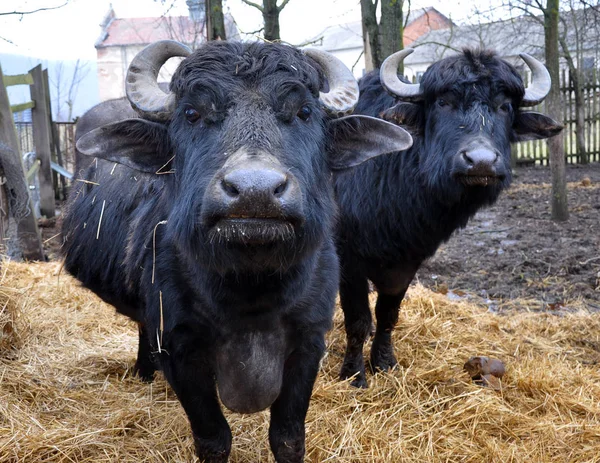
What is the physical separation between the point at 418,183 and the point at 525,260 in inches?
157

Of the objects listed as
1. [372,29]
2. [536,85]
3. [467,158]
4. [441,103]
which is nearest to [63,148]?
[372,29]

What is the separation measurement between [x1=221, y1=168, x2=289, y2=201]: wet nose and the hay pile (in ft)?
7.01

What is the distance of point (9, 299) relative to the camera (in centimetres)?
512

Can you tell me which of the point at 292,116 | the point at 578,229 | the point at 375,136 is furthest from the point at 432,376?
the point at 578,229

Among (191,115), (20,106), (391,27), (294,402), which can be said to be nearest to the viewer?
(191,115)

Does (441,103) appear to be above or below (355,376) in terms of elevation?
above

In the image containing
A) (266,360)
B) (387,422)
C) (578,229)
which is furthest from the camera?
(578,229)

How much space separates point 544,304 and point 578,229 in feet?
11.3

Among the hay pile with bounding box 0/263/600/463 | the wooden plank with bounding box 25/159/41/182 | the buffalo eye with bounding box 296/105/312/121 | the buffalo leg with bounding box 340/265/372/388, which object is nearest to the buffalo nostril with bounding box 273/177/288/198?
the buffalo eye with bounding box 296/105/312/121

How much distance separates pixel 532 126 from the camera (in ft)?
17.5

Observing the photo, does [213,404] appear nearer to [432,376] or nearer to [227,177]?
[227,177]

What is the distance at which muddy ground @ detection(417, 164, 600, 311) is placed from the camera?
713 cm

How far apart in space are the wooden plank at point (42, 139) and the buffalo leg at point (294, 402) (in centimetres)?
945

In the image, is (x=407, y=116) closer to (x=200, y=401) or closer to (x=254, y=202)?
(x=200, y=401)
